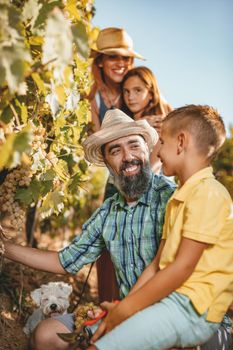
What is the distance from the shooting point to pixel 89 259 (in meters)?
2.87

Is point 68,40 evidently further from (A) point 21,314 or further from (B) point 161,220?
(A) point 21,314

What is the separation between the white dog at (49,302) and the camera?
11.3 feet

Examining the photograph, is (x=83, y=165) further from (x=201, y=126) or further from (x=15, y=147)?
(x=15, y=147)

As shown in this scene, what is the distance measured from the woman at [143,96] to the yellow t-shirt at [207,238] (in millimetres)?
1805

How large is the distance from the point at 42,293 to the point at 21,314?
640 mm

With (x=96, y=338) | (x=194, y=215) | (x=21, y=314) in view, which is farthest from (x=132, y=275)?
(x=21, y=314)

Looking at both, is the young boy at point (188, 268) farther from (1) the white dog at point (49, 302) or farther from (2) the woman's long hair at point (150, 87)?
(2) the woman's long hair at point (150, 87)

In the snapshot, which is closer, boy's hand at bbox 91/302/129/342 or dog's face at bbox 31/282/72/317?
boy's hand at bbox 91/302/129/342

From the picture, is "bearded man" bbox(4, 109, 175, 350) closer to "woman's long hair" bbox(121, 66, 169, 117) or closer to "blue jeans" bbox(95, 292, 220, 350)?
"blue jeans" bbox(95, 292, 220, 350)

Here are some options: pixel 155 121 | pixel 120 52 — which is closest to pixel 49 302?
pixel 155 121

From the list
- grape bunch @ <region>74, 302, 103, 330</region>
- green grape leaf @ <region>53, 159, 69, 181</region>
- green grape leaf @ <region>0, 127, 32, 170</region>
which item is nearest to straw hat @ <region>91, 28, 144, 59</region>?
green grape leaf @ <region>53, 159, 69, 181</region>

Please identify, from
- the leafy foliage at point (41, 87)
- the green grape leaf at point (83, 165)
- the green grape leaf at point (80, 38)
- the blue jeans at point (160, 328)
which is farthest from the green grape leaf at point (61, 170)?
the green grape leaf at point (80, 38)

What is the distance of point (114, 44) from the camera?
4535 mm

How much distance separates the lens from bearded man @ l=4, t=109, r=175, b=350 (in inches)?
105
